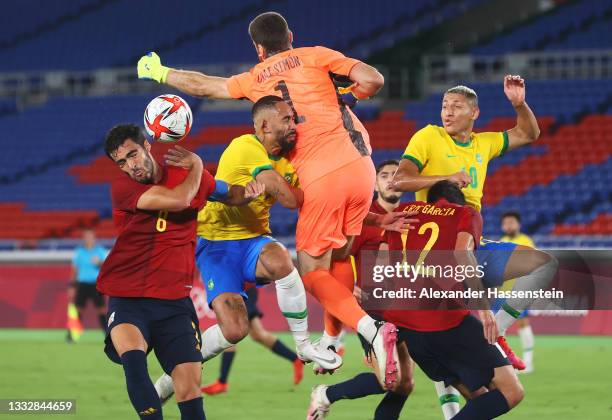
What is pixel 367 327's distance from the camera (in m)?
7.57

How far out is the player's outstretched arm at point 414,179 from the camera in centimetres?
794

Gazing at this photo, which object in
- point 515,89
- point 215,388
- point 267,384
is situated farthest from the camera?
point 267,384

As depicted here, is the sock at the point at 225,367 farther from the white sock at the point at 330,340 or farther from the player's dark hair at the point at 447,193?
the player's dark hair at the point at 447,193

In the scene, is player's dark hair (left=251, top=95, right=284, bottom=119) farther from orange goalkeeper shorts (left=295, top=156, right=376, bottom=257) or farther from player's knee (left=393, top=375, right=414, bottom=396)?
player's knee (left=393, top=375, right=414, bottom=396)

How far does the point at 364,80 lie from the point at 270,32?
0.85 metres

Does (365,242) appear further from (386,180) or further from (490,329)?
(490,329)

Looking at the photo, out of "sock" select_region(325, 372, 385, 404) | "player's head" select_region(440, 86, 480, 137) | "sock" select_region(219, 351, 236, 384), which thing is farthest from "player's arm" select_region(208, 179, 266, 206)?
"sock" select_region(219, 351, 236, 384)

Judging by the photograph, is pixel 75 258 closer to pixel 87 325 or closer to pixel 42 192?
pixel 87 325

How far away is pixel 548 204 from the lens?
76.8 feet

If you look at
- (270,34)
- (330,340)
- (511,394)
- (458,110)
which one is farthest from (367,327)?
(270,34)

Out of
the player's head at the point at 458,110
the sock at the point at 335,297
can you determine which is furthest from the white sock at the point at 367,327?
the player's head at the point at 458,110

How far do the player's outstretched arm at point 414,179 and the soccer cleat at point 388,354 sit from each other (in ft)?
4.05

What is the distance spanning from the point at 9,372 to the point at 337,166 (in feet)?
22.4

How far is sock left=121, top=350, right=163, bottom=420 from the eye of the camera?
6.98 m
